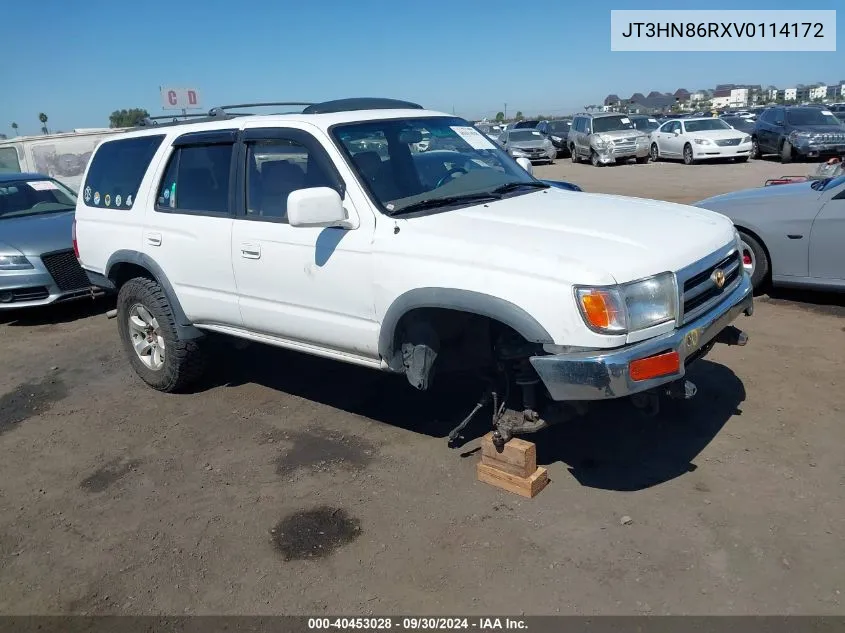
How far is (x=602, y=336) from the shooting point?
3.09 meters

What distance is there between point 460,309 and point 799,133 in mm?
20018

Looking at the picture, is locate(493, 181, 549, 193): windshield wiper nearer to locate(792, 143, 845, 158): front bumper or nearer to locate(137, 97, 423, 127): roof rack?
locate(137, 97, 423, 127): roof rack

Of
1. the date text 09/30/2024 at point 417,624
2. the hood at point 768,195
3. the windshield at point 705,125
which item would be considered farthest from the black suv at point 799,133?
the date text 09/30/2024 at point 417,624

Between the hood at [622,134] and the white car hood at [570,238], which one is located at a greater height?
the white car hood at [570,238]

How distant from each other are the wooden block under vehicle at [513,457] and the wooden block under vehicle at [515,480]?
0.07 ft

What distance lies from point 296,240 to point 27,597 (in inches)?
86.7

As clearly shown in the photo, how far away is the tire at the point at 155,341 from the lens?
16.8 feet

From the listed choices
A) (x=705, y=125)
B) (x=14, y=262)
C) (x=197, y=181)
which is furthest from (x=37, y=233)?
(x=705, y=125)

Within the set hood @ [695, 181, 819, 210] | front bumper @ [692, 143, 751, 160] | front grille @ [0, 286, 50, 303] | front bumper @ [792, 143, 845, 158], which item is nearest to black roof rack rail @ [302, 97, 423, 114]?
hood @ [695, 181, 819, 210]

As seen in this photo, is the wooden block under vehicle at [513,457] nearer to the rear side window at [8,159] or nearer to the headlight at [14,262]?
the headlight at [14,262]

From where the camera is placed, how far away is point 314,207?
361 cm

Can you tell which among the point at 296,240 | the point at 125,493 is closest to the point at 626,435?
the point at 296,240

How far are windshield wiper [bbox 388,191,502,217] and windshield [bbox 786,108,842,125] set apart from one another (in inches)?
783

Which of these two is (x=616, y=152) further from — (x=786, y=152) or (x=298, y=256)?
(x=298, y=256)
